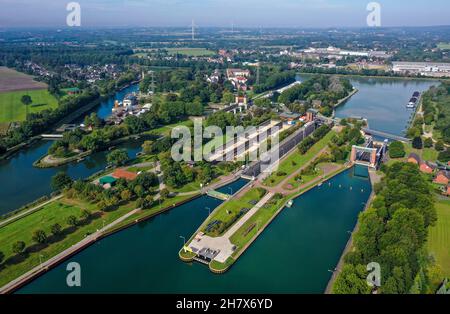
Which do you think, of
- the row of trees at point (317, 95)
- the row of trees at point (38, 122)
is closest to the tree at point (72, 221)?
the row of trees at point (38, 122)

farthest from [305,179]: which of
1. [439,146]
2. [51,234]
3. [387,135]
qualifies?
[51,234]

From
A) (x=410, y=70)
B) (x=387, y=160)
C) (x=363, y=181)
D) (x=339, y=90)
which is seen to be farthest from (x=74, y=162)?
(x=410, y=70)

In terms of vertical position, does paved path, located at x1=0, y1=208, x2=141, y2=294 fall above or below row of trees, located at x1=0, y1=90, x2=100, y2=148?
below

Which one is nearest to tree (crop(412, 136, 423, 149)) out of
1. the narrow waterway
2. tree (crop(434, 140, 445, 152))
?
tree (crop(434, 140, 445, 152))

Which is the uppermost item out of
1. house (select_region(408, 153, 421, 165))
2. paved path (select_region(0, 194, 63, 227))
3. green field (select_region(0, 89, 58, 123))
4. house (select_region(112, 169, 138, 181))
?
green field (select_region(0, 89, 58, 123))

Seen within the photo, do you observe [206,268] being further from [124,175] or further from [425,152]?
[425,152]

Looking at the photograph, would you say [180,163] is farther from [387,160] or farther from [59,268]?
[387,160]

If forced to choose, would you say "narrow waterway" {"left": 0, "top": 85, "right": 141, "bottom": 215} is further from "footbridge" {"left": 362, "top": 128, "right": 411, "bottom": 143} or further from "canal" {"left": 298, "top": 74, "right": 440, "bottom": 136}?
"canal" {"left": 298, "top": 74, "right": 440, "bottom": 136}
